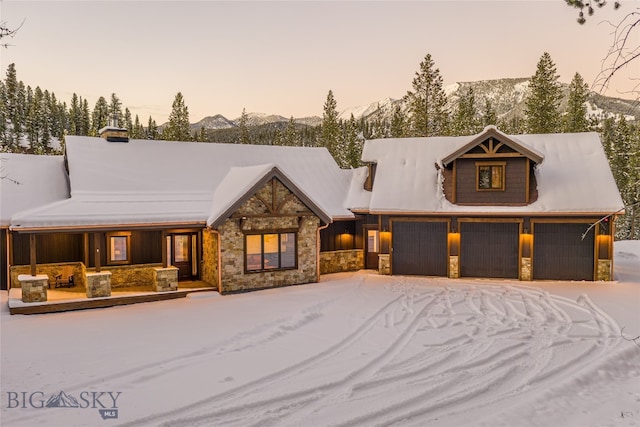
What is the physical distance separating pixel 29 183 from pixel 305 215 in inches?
434

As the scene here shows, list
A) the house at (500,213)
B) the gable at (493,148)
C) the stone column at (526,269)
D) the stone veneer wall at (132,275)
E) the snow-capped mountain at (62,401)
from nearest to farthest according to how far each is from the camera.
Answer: the snow-capped mountain at (62,401) < the stone veneer wall at (132,275) < the house at (500,213) < the gable at (493,148) < the stone column at (526,269)

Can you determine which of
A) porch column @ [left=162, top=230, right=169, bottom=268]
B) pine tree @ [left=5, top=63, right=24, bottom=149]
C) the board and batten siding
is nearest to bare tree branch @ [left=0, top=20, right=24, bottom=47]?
porch column @ [left=162, top=230, right=169, bottom=268]

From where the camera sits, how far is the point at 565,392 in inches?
307

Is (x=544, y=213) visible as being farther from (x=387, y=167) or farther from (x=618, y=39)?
(x=618, y=39)

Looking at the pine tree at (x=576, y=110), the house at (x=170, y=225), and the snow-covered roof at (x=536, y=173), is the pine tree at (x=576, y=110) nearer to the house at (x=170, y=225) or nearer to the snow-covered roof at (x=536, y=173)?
the snow-covered roof at (x=536, y=173)

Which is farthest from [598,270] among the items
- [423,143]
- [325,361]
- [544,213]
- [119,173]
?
[119,173]

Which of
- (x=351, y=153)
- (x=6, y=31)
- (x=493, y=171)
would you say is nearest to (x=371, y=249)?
(x=493, y=171)

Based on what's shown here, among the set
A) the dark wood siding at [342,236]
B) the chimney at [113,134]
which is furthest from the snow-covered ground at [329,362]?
the chimney at [113,134]

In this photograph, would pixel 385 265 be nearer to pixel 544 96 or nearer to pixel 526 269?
pixel 526 269

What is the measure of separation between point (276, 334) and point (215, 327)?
176 centimetres

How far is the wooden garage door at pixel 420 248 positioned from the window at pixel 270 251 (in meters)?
5.00

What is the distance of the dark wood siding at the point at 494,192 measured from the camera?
18.1 meters

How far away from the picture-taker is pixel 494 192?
18375mm

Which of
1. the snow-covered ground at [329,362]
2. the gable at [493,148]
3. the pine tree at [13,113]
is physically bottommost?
the snow-covered ground at [329,362]
